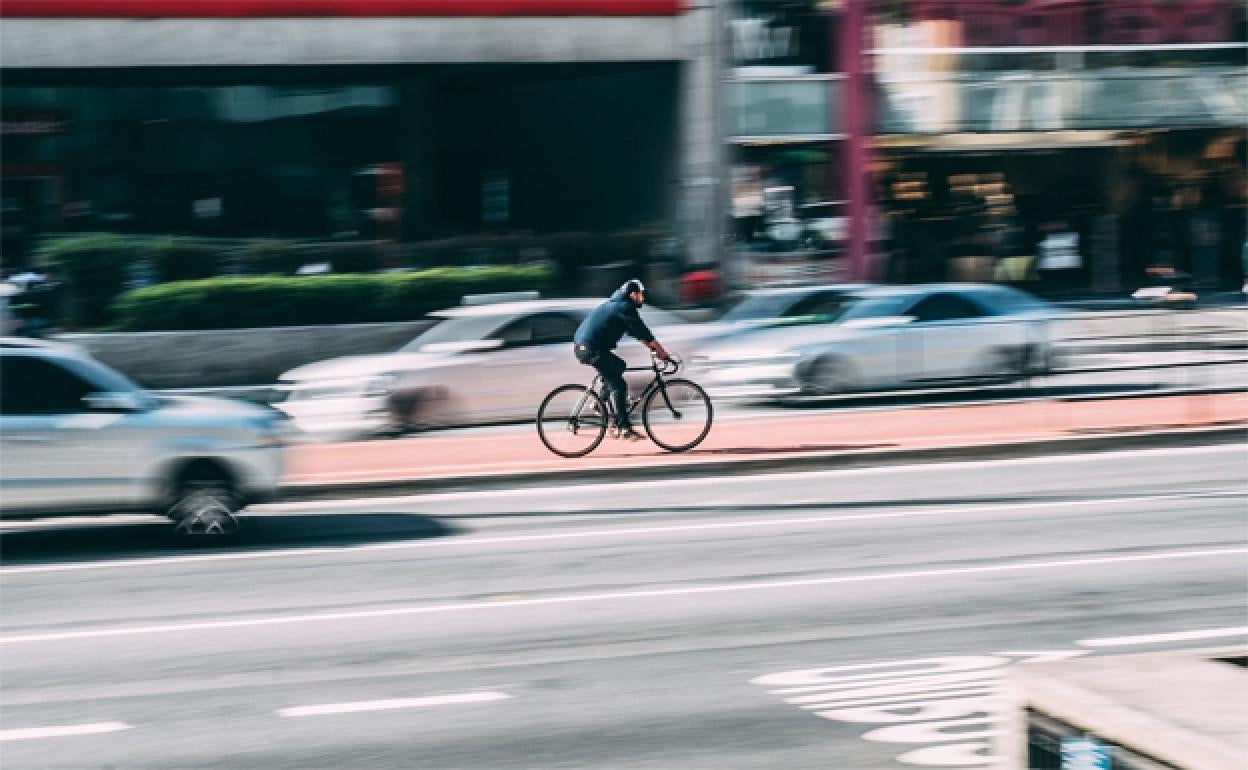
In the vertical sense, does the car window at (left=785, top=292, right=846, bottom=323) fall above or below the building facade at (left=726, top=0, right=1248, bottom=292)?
below

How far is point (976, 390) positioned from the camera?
67.5ft

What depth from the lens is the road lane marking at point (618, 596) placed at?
953cm

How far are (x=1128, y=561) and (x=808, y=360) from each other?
941 centimetres

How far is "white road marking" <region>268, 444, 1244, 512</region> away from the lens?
14.5 m

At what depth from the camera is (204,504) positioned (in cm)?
1223

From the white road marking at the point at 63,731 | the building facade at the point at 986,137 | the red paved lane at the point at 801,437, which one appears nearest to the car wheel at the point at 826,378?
the red paved lane at the point at 801,437

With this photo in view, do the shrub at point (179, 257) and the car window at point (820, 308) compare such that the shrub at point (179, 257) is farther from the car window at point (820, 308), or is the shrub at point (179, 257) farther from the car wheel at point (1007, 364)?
the car wheel at point (1007, 364)

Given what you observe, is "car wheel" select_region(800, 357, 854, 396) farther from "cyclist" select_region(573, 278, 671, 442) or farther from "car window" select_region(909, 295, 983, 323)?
"cyclist" select_region(573, 278, 671, 442)

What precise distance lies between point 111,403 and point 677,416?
19.3 feet

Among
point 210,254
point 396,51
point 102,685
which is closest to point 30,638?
point 102,685

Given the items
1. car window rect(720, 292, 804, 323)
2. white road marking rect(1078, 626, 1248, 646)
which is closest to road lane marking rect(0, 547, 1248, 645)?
white road marking rect(1078, 626, 1248, 646)

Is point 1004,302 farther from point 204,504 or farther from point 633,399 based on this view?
point 204,504

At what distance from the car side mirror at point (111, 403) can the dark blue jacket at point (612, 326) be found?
4815 millimetres

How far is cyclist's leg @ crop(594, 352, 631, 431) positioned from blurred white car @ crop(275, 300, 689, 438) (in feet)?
9.43
